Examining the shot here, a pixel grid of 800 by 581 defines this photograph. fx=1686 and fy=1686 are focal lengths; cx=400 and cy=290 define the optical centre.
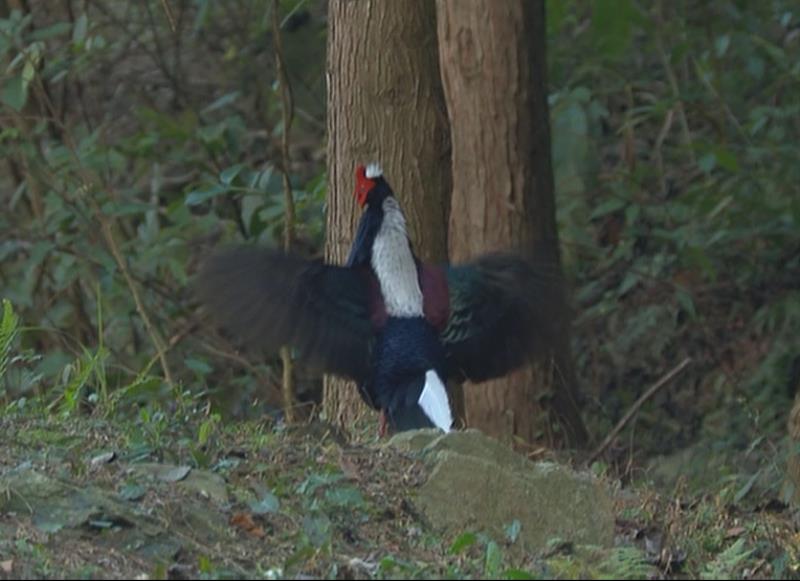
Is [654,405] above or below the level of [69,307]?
below

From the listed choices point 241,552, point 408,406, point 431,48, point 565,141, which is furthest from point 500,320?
point 565,141

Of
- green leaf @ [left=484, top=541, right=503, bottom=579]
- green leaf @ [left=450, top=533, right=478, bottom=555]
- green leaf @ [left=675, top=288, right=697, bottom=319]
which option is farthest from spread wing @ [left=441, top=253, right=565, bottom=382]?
green leaf @ [left=675, top=288, right=697, bottom=319]

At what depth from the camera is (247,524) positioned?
14.6 ft

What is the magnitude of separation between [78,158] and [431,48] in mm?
2909

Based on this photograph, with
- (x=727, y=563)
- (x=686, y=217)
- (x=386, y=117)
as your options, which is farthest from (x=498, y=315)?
(x=686, y=217)

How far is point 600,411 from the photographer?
394 inches

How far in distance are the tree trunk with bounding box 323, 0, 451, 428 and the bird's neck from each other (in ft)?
1.79

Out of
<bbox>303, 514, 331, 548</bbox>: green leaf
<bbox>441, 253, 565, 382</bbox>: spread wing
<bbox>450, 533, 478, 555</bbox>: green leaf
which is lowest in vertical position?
<bbox>450, 533, 478, 555</bbox>: green leaf

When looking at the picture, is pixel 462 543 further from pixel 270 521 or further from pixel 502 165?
pixel 502 165

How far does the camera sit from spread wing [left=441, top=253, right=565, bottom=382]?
6605 millimetres

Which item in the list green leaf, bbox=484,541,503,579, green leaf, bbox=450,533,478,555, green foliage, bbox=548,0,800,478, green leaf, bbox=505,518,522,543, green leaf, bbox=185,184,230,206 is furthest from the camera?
green foliage, bbox=548,0,800,478

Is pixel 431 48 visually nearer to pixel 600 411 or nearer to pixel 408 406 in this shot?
pixel 408 406

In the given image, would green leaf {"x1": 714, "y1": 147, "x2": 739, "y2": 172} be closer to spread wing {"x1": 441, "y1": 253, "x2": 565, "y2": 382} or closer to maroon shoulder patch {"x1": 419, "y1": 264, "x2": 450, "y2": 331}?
spread wing {"x1": 441, "y1": 253, "x2": 565, "y2": 382}

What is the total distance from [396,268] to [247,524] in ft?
6.69
